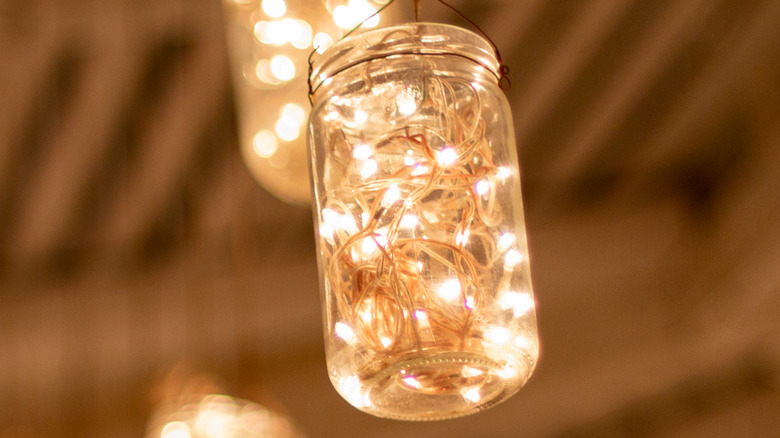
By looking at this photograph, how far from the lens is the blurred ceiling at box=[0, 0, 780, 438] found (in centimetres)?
481

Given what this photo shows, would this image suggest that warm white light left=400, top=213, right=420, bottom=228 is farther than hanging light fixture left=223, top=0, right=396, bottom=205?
No

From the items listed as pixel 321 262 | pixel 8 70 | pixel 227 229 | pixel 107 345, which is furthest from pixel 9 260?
pixel 321 262

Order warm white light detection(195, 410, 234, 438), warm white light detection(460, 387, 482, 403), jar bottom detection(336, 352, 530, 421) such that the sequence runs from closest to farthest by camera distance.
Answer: jar bottom detection(336, 352, 530, 421), warm white light detection(460, 387, 482, 403), warm white light detection(195, 410, 234, 438)

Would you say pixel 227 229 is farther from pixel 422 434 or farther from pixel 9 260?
pixel 422 434

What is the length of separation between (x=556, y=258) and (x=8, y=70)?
350 cm

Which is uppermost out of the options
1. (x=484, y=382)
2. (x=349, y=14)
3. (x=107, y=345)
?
(x=107, y=345)

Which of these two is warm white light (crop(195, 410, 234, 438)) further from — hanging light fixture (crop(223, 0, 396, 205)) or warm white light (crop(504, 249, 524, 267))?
warm white light (crop(504, 249, 524, 267))

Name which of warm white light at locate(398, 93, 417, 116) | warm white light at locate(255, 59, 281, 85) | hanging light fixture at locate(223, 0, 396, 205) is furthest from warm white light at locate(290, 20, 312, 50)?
warm white light at locate(398, 93, 417, 116)

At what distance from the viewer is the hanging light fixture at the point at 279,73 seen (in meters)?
2.38

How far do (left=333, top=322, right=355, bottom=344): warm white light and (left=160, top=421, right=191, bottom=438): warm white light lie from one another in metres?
2.03

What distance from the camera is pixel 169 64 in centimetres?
478

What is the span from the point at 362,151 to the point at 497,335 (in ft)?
1.01

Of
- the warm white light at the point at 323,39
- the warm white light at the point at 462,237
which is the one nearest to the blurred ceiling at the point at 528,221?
the warm white light at the point at 323,39

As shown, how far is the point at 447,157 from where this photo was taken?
124cm
